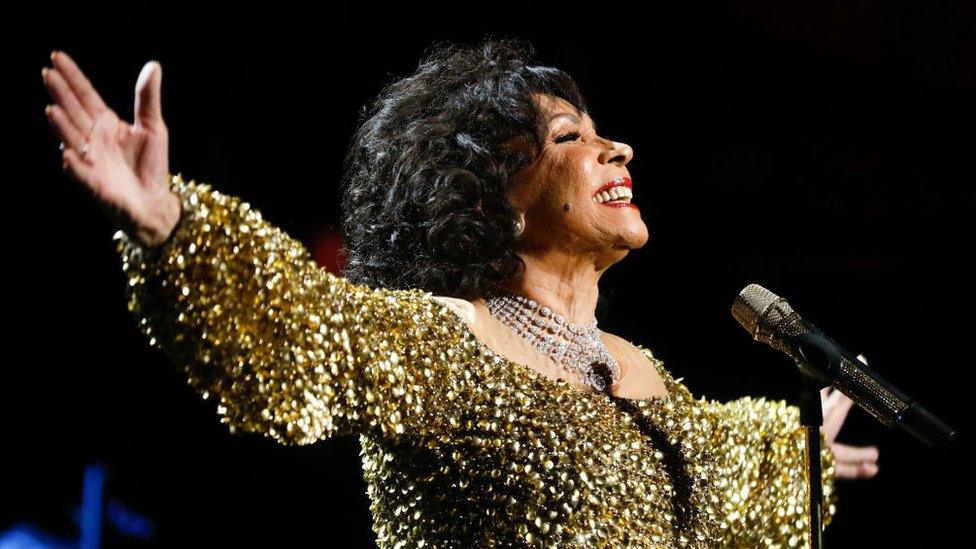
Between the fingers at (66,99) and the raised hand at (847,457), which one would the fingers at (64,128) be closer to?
the fingers at (66,99)

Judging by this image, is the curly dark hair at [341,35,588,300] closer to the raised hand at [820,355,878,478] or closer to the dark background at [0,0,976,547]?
the dark background at [0,0,976,547]

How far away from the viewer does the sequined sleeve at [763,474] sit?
212 cm

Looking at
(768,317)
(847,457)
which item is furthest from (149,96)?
(847,457)

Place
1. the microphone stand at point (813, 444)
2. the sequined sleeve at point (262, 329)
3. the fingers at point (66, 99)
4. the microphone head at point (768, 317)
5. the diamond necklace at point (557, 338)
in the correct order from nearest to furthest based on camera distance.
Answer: the fingers at point (66, 99) < the sequined sleeve at point (262, 329) < the microphone stand at point (813, 444) < the microphone head at point (768, 317) < the diamond necklace at point (557, 338)

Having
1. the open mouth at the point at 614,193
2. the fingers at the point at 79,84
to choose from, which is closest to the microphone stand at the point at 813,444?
the open mouth at the point at 614,193

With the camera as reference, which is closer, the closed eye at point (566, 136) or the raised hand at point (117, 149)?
the raised hand at point (117, 149)

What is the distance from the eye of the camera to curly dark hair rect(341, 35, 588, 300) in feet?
6.53

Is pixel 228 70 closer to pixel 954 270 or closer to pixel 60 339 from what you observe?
pixel 60 339

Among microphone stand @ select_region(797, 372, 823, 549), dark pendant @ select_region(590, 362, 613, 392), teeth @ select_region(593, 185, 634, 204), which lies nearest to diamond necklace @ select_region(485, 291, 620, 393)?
dark pendant @ select_region(590, 362, 613, 392)

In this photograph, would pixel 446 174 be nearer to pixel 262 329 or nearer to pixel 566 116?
pixel 566 116

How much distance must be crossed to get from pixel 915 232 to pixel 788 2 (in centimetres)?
89

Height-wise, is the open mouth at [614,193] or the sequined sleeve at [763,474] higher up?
the open mouth at [614,193]

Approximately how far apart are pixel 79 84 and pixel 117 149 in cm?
9

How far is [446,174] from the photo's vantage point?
2.04 metres
